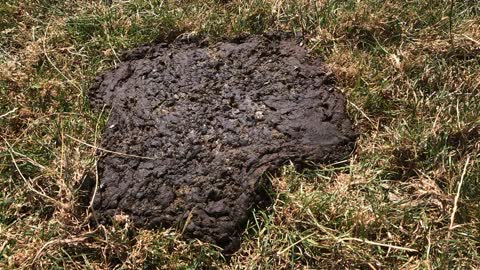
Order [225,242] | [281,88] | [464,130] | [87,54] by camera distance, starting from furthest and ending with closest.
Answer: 1. [87,54]
2. [281,88]
3. [464,130]
4. [225,242]

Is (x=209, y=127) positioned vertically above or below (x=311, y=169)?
above

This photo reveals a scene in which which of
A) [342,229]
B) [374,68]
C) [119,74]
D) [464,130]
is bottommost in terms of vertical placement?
[342,229]

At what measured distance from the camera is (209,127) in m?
2.35

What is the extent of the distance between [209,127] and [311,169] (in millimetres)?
474

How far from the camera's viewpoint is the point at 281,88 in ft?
8.13

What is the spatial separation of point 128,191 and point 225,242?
457 mm

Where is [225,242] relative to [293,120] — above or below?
below

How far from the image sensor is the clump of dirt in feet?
7.18

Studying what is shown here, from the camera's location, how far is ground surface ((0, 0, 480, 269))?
2.11m

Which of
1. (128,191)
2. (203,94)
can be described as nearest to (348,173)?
(203,94)

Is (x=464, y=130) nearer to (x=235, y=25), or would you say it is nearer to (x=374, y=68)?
(x=374, y=68)

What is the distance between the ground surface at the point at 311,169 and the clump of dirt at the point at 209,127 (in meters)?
0.07

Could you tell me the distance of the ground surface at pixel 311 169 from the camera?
2109 millimetres

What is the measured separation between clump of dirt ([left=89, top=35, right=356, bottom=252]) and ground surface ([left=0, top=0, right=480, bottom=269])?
0.22ft
